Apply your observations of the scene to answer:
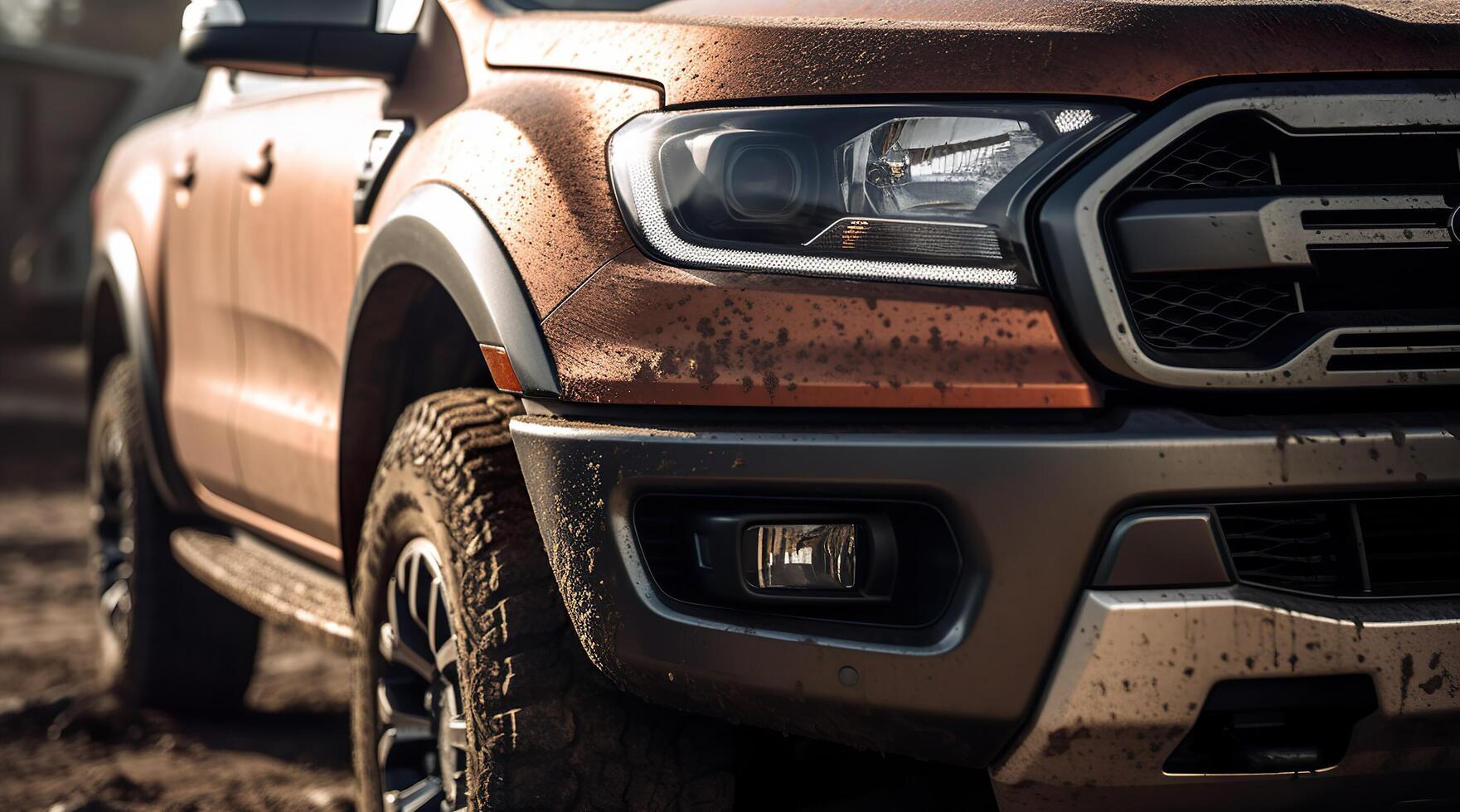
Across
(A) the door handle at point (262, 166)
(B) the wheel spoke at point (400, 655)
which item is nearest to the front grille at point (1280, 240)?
(B) the wheel spoke at point (400, 655)

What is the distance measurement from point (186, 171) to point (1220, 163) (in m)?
2.65

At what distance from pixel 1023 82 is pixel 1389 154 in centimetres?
41

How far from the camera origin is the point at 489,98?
2189 mm

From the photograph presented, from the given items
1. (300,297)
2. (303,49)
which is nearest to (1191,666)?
(303,49)

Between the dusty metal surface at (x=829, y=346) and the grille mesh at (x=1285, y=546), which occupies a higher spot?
the dusty metal surface at (x=829, y=346)

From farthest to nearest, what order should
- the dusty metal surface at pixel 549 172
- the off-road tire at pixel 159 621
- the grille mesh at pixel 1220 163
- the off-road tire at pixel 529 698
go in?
the off-road tire at pixel 159 621, the off-road tire at pixel 529 698, the dusty metal surface at pixel 549 172, the grille mesh at pixel 1220 163

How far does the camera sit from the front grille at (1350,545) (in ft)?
5.54

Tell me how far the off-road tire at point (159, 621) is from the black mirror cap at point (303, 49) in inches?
63.6

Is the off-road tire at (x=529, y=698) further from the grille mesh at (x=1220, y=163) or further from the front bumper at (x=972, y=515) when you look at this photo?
the grille mesh at (x=1220, y=163)

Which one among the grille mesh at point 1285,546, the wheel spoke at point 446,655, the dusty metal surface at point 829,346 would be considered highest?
the dusty metal surface at point 829,346

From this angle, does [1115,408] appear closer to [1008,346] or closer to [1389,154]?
[1008,346]

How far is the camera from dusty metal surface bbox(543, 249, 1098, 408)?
1663mm

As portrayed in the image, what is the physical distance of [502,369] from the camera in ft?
6.46

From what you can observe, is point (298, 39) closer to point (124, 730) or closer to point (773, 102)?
point (773, 102)
